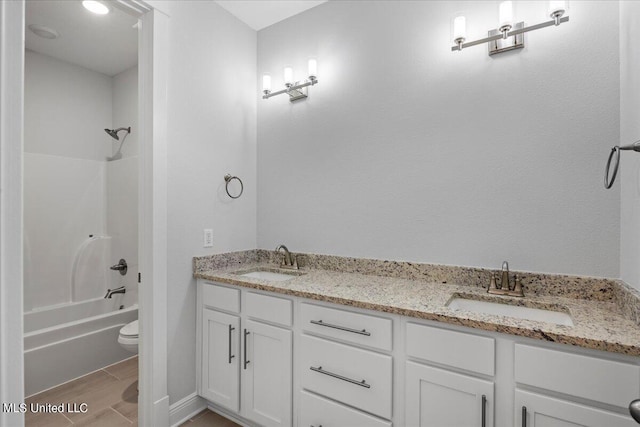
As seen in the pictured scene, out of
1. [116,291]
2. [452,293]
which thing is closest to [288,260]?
[452,293]

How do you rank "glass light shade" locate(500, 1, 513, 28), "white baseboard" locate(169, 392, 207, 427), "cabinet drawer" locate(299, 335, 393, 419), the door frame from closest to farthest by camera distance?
"cabinet drawer" locate(299, 335, 393, 419)
"glass light shade" locate(500, 1, 513, 28)
the door frame
"white baseboard" locate(169, 392, 207, 427)

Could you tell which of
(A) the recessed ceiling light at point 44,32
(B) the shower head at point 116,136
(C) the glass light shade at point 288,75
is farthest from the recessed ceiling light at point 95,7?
(C) the glass light shade at point 288,75

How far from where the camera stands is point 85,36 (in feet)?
8.25

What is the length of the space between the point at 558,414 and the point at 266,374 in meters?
1.28

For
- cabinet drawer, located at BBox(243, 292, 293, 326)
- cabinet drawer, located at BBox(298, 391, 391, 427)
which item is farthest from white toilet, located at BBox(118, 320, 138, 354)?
cabinet drawer, located at BBox(298, 391, 391, 427)

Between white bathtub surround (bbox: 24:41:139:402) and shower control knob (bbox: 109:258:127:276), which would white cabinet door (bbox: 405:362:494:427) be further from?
shower control knob (bbox: 109:258:127:276)

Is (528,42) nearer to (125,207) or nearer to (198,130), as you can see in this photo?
(198,130)

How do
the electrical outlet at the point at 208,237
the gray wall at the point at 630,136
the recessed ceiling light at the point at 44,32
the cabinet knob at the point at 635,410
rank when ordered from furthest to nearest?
the recessed ceiling light at the point at 44,32
the electrical outlet at the point at 208,237
the gray wall at the point at 630,136
the cabinet knob at the point at 635,410

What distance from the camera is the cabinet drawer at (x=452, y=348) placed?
3.75 feet

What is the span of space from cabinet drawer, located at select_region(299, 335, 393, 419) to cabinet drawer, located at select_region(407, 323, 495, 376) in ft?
0.50

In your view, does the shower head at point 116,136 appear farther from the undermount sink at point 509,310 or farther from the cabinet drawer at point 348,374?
the undermount sink at point 509,310

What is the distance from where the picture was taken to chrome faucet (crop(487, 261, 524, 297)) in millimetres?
1488

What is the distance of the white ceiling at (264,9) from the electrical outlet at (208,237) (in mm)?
1567

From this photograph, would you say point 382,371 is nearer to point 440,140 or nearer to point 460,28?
point 440,140
